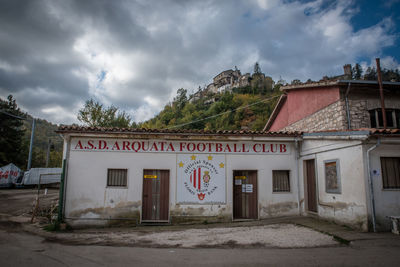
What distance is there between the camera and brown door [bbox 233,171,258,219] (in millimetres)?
9883

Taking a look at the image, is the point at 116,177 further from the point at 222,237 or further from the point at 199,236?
the point at 222,237

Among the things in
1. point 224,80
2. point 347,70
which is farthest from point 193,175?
point 224,80

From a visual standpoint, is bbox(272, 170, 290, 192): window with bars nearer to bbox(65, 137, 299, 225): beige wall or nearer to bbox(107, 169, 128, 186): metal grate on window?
bbox(65, 137, 299, 225): beige wall

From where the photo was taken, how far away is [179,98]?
285 feet

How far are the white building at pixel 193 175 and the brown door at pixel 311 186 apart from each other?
0.04 metres

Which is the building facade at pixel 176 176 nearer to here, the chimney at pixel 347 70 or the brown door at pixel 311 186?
the brown door at pixel 311 186

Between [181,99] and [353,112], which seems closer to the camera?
[353,112]

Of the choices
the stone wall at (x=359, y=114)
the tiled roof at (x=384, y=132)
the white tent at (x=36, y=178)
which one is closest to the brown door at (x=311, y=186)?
the stone wall at (x=359, y=114)

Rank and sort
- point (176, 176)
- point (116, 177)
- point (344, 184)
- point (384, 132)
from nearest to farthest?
point (384, 132)
point (344, 184)
point (116, 177)
point (176, 176)

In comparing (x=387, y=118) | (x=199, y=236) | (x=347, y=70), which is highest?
(x=347, y=70)

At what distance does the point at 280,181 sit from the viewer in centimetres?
1010

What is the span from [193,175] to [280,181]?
11.5ft

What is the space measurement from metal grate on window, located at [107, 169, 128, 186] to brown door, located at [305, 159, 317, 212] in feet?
23.1

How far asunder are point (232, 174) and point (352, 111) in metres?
5.93
